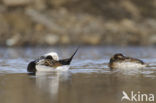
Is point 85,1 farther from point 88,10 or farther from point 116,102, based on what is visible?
point 116,102

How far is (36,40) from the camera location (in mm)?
39062

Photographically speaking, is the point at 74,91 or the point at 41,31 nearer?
the point at 74,91

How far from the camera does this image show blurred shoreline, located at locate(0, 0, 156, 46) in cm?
3894

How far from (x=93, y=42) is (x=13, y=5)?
7882mm

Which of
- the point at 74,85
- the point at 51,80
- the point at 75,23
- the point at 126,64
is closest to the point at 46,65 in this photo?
the point at 51,80

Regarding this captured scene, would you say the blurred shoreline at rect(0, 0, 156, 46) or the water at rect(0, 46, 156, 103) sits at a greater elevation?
the blurred shoreline at rect(0, 0, 156, 46)

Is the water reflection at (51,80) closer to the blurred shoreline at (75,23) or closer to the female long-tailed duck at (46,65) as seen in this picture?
the female long-tailed duck at (46,65)

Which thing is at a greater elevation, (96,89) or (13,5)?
(13,5)

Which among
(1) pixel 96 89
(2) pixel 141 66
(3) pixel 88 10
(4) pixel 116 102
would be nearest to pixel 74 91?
(1) pixel 96 89

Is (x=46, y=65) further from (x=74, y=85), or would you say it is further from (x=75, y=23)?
(x=75, y=23)

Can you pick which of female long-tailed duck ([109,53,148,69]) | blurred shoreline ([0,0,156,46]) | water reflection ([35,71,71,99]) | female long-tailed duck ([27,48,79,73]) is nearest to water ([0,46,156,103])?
water reflection ([35,71,71,99])

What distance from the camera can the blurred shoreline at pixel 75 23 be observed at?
38.9 meters

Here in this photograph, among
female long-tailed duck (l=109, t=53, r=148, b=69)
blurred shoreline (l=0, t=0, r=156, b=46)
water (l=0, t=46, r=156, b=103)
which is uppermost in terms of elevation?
blurred shoreline (l=0, t=0, r=156, b=46)

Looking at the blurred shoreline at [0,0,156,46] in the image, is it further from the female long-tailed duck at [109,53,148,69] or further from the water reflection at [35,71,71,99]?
the water reflection at [35,71,71,99]
